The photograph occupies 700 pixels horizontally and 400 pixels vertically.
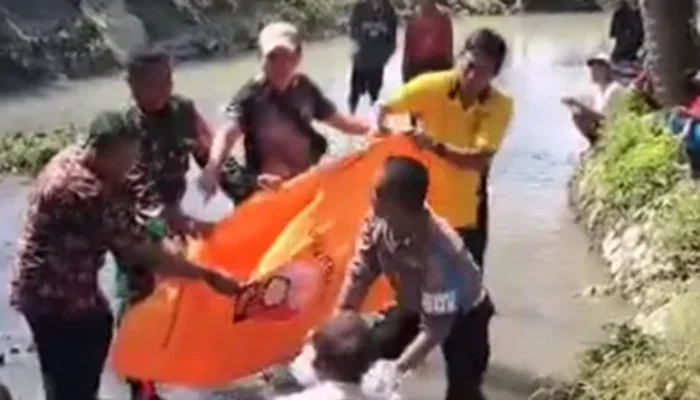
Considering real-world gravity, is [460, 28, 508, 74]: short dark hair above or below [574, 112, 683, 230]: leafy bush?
above

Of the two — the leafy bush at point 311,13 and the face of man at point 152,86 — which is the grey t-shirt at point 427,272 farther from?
the leafy bush at point 311,13

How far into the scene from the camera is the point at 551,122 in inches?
766

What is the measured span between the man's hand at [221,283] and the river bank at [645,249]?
1.69 metres

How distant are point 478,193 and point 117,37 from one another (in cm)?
2056

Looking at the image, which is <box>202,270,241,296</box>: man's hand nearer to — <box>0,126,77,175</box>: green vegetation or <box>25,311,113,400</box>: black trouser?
<box>25,311,113,400</box>: black trouser

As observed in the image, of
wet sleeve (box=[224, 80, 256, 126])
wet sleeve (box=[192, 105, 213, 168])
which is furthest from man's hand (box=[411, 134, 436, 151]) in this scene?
wet sleeve (box=[192, 105, 213, 168])

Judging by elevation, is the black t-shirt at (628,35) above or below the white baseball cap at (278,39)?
below

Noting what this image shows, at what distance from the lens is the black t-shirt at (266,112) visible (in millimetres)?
8430

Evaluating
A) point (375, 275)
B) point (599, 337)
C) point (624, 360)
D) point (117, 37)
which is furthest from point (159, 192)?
point (117, 37)

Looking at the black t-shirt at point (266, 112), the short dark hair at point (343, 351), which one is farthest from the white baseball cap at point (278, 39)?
the short dark hair at point (343, 351)

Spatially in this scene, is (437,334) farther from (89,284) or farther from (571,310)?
(571,310)

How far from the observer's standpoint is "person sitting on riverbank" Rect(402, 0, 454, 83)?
44.4 feet

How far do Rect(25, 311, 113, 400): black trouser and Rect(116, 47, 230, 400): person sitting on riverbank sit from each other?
640 millimetres

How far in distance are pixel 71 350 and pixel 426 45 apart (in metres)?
7.13
